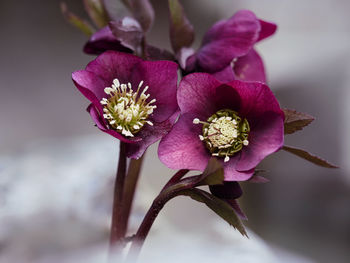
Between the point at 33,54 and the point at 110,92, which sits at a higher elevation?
the point at 110,92

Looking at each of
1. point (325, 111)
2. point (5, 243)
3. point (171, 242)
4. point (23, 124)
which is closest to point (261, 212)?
point (325, 111)

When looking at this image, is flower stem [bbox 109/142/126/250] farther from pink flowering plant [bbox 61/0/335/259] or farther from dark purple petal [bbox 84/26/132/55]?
dark purple petal [bbox 84/26/132/55]

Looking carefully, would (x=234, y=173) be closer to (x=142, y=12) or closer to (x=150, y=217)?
(x=150, y=217)

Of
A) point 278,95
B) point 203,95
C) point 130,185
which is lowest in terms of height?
point 278,95

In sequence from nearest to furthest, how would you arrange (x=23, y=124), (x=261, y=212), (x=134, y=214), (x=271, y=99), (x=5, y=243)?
(x=271, y=99) < (x=5, y=243) < (x=134, y=214) < (x=23, y=124) < (x=261, y=212)

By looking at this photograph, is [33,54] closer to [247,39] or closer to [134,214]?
[134,214]

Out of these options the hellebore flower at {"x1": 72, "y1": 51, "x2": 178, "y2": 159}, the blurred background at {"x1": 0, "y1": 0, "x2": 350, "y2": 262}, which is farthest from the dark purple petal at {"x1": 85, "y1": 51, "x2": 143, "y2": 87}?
the blurred background at {"x1": 0, "y1": 0, "x2": 350, "y2": 262}

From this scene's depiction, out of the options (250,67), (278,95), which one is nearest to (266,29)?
(250,67)
